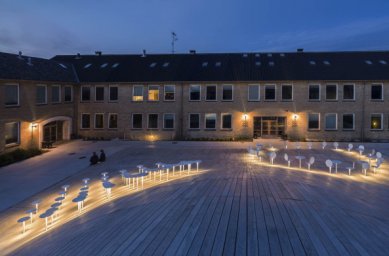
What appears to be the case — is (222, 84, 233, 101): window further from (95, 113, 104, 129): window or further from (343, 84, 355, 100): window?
(95, 113, 104, 129): window

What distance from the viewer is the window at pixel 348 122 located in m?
30.5

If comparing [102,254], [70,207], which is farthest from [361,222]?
[70,207]

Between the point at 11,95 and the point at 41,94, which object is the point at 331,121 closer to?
the point at 41,94

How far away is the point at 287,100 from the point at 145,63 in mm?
14715

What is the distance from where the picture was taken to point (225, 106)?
31656mm

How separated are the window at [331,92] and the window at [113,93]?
19.6m

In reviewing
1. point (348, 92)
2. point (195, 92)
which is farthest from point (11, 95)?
point (348, 92)

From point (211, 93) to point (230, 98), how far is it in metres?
1.84

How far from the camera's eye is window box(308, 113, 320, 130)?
1218 inches

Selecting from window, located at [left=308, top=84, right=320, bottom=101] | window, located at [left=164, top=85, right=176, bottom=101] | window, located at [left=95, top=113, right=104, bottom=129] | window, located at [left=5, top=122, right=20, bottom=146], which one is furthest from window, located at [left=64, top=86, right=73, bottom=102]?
window, located at [left=308, top=84, right=320, bottom=101]

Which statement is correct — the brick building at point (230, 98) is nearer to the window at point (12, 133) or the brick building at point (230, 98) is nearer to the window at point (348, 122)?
the window at point (348, 122)

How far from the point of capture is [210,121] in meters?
31.9

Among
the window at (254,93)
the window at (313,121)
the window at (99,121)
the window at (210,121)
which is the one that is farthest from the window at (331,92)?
the window at (99,121)

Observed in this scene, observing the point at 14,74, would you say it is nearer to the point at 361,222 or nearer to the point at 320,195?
the point at 320,195
